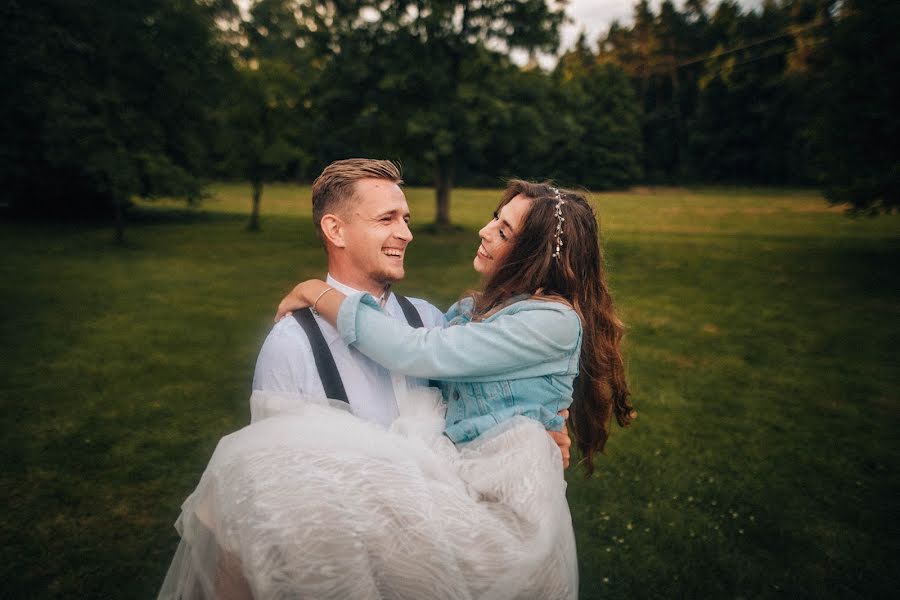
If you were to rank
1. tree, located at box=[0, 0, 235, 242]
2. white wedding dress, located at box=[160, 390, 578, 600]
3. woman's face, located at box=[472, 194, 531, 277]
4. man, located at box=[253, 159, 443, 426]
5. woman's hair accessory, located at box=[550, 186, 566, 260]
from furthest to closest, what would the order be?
tree, located at box=[0, 0, 235, 242] → woman's face, located at box=[472, 194, 531, 277] → woman's hair accessory, located at box=[550, 186, 566, 260] → man, located at box=[253, 159, 443, 426] → white wedding dress, located at box=[160, 390, 578, 600]

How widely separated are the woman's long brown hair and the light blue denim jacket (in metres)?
0.21

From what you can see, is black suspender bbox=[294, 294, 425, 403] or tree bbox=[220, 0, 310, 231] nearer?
black suspender bbox=[294, 294, 425, 403]

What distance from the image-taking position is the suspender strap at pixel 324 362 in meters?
2.26

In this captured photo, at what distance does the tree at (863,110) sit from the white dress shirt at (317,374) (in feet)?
47.5

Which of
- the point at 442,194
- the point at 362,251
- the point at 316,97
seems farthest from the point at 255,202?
the point at 362,251

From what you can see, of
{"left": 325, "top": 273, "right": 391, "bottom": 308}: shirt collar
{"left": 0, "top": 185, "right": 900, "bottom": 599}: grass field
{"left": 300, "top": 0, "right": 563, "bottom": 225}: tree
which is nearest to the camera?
{"left": 325, "top": 273, "right": 391, "bottom": 308}: shirt collar

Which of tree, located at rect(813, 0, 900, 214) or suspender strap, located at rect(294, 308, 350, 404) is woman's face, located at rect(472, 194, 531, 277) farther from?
tree, located at rect(813, 0, 900, 214)

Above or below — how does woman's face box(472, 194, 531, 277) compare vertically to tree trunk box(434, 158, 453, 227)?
below

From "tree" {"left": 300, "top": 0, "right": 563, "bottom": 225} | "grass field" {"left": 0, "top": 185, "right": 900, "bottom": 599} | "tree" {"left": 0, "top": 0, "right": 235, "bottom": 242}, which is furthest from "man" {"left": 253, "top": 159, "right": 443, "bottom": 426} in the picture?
"tree" {"left": 300, "top": 0, "right": 563, "bottom": 225}

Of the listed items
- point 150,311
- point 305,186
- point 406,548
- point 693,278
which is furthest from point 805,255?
point 305,186

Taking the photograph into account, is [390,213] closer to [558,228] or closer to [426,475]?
[558,228]

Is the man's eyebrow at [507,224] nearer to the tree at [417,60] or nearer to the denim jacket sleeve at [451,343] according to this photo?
the denim jacket sleeve at [451,343]

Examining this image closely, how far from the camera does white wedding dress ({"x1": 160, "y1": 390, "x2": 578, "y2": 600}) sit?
162cm

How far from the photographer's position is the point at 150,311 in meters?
11.5
